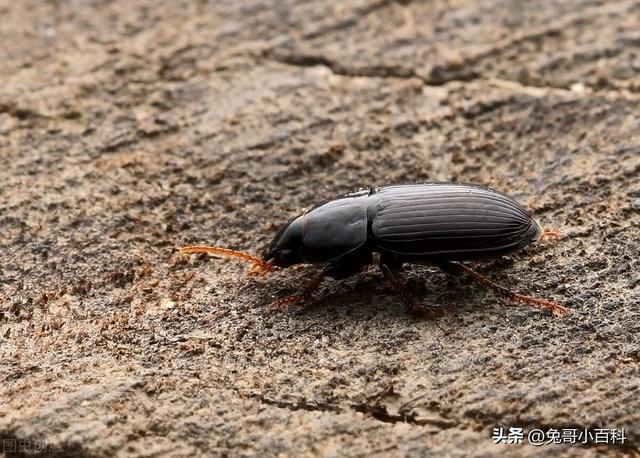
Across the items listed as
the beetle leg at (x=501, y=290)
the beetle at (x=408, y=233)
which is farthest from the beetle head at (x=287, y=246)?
the beetle leg at (x=501, y=290)

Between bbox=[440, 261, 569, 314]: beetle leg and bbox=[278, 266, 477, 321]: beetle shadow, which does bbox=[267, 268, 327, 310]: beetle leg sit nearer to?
bbox=[278, 266, 477, 321]: beetle shadow

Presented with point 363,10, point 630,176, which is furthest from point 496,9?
point 630,176

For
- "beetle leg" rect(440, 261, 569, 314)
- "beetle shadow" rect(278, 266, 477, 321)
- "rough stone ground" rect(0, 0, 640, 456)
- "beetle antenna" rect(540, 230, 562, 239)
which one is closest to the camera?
"rough stone ground" rect(0, 0, 640, 456)

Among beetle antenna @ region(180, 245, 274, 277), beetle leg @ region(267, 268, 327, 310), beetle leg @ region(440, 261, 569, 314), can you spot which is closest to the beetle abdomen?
beetle leg @ region(440, 261, 569, 314)

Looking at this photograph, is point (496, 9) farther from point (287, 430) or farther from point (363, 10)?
point (287, 430)

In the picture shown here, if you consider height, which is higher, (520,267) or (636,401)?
(520,267)

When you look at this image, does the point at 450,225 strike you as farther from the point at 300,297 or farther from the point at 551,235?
the point at 300,297
